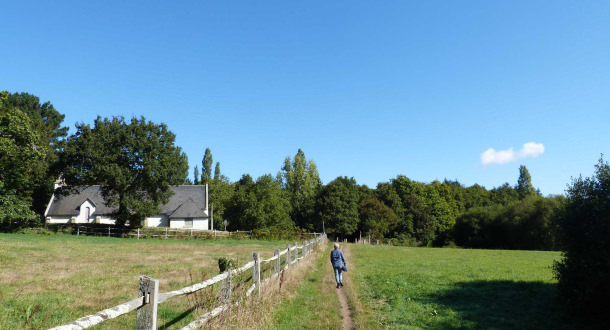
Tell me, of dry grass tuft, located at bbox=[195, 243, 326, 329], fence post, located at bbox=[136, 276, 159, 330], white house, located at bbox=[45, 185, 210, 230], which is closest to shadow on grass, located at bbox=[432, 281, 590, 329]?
dry grass tuft, located at bbox=[195, 243, 326, 329]

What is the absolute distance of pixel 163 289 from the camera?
38.1 ft

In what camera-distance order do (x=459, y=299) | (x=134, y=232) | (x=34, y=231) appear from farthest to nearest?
1. (x=134, y=232)
2. (x=34, y=231)
3. (x=459, y=299)

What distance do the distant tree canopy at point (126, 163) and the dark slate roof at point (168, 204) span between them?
1420 cm

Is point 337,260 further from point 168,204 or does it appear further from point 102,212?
point 102,212

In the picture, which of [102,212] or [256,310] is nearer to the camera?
[256,310]

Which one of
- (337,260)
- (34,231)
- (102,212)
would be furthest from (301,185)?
(337,260)

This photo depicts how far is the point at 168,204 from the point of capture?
6241 cm

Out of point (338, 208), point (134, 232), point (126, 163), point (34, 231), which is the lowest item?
point (134, 232)

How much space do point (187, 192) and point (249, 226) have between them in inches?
546

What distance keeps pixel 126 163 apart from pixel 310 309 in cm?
3886

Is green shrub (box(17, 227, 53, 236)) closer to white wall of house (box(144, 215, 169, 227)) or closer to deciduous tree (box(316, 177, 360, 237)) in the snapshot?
white wall of house (box(144, 215, 169, 227))

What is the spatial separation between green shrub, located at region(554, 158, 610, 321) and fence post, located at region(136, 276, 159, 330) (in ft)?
35.2

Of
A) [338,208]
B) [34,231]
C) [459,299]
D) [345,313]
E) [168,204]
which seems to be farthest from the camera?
[338,208]

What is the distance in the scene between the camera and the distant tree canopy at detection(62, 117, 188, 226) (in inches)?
1613
